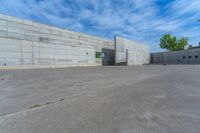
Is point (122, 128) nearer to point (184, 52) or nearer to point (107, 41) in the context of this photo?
point (107, 41)

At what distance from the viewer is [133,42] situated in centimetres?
3409

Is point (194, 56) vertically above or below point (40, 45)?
below

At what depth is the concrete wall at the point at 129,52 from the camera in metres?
29.0

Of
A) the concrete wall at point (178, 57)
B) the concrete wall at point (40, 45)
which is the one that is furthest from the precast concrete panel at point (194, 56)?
the concrete wall at point (40, 45)

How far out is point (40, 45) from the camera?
1761 cm

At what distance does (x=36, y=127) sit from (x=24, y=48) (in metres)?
17.3

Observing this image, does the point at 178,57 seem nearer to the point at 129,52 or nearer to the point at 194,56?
the point at 194,56

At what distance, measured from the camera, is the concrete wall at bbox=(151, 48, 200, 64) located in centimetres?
3238

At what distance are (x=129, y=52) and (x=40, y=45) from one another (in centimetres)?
2215

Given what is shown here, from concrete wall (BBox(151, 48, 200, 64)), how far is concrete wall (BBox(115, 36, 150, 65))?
7628mm

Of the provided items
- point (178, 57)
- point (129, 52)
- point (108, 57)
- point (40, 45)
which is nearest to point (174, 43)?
point (178, 57)

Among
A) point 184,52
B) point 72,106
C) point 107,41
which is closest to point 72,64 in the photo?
point 107,41

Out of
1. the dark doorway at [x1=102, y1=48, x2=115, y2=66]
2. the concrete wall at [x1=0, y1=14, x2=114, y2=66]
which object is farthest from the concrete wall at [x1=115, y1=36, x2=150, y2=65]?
the concrete wall at [x1=0, y1=14, x2=114, y2=66]

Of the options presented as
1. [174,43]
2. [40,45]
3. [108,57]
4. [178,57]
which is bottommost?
[108,57]
